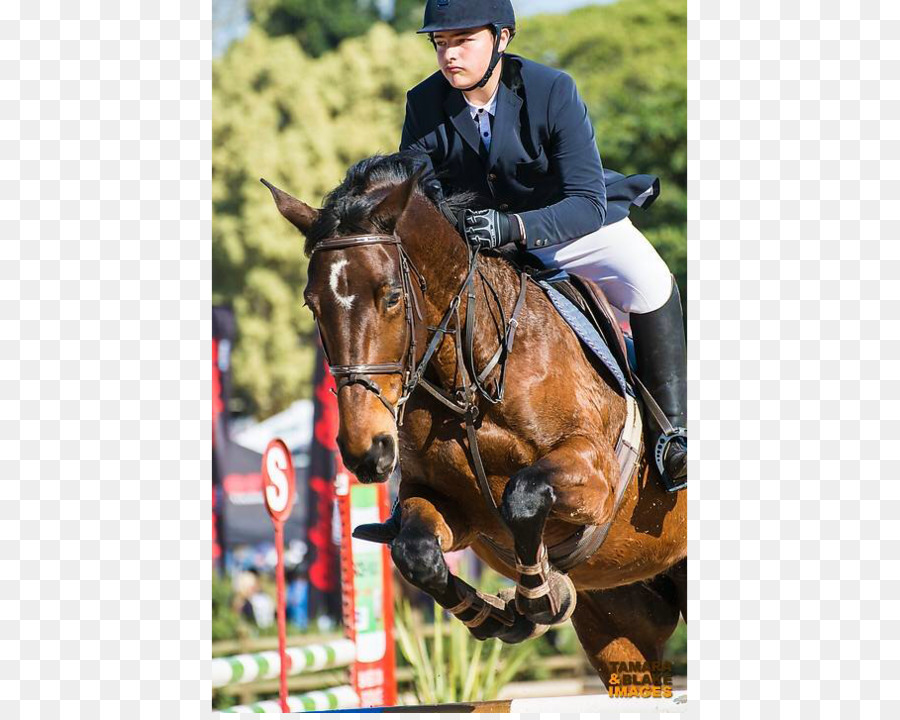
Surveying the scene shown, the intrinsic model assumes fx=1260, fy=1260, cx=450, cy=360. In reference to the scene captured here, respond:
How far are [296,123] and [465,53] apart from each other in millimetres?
21689

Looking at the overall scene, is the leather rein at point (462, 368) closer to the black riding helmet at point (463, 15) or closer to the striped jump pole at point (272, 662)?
the black riding helmet at point (463, 15)

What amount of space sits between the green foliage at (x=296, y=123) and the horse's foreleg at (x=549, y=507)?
1817cm

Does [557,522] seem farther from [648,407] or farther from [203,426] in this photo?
[203,426]

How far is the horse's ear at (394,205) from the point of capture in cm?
424

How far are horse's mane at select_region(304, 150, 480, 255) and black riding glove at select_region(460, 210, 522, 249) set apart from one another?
0.36 feet

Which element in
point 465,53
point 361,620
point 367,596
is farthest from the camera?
point 367,596

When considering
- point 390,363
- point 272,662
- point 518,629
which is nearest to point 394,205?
point 390,363

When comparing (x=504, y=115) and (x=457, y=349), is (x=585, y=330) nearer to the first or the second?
(x=457, y=349)

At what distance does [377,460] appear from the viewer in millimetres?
3932

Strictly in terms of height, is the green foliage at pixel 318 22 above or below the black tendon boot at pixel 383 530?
above

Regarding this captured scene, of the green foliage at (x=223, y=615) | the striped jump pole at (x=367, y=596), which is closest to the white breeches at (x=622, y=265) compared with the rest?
the striped jump pole at (x=367, y=596)

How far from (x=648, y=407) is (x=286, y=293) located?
1998 cm

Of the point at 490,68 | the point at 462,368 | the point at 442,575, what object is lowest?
the point at 442,575

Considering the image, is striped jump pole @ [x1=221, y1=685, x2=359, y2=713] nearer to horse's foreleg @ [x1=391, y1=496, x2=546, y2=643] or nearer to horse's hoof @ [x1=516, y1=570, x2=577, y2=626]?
horse's foreleg @ [x1=391, y1=496, x2=546, y2=643]
